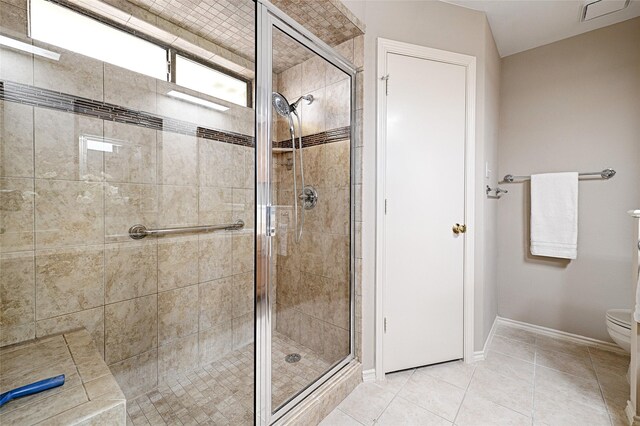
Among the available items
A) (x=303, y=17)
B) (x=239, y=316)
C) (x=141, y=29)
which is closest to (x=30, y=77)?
(x=141, y=29)

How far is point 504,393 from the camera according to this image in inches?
67.6

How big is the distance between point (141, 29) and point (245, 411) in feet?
6.95

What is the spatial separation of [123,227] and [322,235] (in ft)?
3.78

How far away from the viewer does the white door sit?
6.16 ft

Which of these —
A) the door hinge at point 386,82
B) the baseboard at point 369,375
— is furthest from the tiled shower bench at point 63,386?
the door hinge at point 386,82

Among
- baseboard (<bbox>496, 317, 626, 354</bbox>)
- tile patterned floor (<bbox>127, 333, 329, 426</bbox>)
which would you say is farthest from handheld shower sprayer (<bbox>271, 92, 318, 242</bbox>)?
baseboard (<bbox>496, 317, 626, 354</bbox>)

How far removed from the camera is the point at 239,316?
1682mm

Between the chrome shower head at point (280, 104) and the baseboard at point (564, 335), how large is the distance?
2.80 m

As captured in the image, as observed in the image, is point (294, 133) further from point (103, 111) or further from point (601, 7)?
point (601, 7)

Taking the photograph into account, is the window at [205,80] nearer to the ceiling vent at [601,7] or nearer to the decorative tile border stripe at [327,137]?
the decorative tile border stripe at [327,137]

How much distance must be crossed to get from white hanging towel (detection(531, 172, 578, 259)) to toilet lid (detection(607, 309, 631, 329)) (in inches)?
19.0

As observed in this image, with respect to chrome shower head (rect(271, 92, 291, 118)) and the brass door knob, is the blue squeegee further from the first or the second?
the brass door knob

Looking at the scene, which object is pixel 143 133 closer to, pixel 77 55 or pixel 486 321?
pixel 77 55

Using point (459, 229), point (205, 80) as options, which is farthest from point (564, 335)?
point (205, 80)
